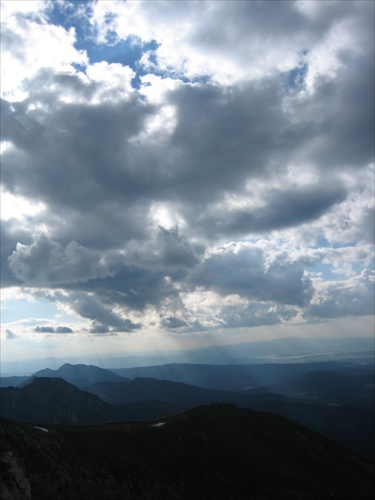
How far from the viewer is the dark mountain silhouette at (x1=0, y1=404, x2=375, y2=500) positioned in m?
45.5

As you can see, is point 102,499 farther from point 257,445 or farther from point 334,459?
point 334,459

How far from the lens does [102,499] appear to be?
54.9 ft

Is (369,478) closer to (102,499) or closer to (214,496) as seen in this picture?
(214,496)

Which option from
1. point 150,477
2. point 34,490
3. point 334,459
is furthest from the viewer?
point 334,459

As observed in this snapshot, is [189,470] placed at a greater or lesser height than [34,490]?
lesser

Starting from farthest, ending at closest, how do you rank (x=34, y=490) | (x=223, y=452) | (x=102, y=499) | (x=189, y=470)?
(x=223, y=452) → (x=189, y=470) → (x=34, y=490) → (x=102, y=499)

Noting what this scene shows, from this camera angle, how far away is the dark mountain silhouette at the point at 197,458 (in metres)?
45.5

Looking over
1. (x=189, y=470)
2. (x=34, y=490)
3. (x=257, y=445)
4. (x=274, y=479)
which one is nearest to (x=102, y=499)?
(x=34, y=490)

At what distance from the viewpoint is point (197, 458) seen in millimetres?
75250

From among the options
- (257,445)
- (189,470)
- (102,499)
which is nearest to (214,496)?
(189,470)

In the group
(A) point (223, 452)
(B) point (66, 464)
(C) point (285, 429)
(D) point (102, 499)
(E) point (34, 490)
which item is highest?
(D) point (102, 499)

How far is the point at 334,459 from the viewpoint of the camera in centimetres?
9994

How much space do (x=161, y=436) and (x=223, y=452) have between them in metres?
14.4

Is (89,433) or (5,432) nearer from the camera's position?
(5,432)
